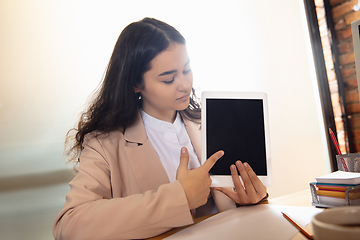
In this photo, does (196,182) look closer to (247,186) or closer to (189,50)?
(247,186)

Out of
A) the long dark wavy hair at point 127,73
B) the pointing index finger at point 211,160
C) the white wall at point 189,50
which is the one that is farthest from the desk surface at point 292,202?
the white wall at point 189,50

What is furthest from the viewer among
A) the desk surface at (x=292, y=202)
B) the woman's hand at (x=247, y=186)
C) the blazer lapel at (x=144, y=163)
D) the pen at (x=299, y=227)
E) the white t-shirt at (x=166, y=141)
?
the white t-shirt at (x=166, y=141)

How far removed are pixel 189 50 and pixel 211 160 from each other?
99cm

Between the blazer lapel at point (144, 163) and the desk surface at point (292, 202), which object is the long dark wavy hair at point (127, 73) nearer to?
the blazer lapel at point (144, 163)

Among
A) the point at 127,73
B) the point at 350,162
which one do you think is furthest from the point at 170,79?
the point at 350,162

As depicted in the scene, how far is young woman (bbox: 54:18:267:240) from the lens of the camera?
59 centimetres

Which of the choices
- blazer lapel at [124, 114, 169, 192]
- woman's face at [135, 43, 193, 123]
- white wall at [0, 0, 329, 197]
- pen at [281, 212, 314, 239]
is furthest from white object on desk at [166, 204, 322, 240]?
white wall at [0, 0, 329, 197]

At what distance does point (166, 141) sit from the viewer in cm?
102

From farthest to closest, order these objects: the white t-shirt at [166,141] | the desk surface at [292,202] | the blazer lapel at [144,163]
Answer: the white t-shirt at [166,141] → the blazer lapel at [144,163] → the desk surface at [292,202]

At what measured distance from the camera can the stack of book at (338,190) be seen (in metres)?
0.69

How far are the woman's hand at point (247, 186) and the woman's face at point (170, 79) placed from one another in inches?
11.9

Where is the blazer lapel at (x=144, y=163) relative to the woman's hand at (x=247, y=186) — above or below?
above

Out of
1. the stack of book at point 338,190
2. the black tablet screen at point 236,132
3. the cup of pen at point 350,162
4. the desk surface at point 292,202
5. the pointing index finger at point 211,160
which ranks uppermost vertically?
the black tablet screen at point 236,132

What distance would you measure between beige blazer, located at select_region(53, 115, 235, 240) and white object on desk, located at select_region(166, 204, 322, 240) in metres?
0.04
